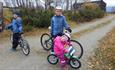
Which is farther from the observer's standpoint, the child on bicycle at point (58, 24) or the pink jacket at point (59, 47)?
the child on bicycle at point (58, 24)

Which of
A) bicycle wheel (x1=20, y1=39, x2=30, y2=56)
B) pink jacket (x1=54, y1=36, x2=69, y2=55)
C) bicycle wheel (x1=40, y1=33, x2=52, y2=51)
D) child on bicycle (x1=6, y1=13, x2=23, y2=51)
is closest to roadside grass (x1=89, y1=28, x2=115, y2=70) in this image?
pink jacket (x1=54, y1=36, x2=69, y2=55)

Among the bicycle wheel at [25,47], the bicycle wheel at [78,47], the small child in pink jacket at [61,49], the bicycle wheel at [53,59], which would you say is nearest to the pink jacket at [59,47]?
the small child in pink jacket at [61,49]

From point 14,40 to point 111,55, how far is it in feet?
12.3

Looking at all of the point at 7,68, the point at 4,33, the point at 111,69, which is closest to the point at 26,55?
the point at 7,68

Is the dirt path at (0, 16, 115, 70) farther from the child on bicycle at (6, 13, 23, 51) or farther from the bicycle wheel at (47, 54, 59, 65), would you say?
the child on bicycle at (6, 13, 23, 51)

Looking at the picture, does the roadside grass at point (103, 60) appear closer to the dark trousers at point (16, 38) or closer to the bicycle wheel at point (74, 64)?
the bicycle wheel at point (74, 64)

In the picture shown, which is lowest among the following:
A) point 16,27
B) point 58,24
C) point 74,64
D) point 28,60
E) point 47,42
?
point 28,60

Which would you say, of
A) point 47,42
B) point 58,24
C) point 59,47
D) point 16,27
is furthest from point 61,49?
point 16,27

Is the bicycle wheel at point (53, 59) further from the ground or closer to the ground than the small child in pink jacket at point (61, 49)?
closer to the ground

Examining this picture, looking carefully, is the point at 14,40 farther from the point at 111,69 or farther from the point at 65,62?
the point at 111,69

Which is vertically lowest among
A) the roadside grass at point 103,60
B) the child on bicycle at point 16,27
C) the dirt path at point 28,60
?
the dirt path at point 28,60

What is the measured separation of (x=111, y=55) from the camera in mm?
9672

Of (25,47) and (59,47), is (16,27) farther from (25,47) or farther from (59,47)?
(59,47)

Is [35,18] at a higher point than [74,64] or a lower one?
higher
